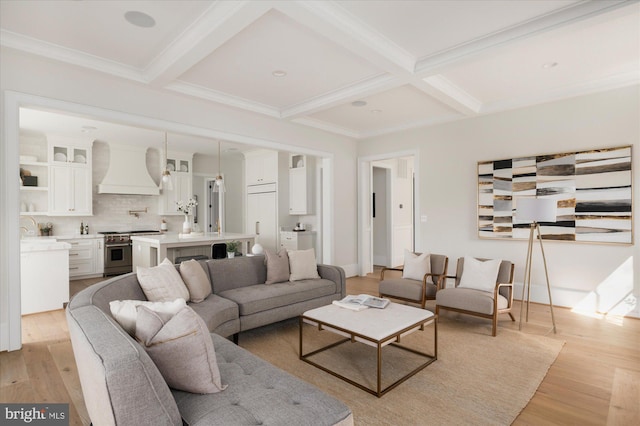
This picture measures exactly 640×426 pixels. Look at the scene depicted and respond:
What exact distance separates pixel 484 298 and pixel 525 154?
2425mm

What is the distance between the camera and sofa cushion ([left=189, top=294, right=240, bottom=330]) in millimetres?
2918

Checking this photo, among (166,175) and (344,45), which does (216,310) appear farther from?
(166,175)

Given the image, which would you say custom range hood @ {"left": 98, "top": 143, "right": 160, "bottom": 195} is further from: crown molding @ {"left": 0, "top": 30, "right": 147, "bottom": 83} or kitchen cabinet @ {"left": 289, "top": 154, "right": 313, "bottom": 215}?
crown molding @ {"left": 0, "top": 30, "right": 147, "bottom": 83}

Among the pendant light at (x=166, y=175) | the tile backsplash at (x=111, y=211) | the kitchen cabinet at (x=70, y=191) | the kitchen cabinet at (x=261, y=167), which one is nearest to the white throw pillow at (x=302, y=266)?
the pendant light at (x=166, y=175)

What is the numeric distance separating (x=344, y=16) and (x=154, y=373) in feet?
8.99

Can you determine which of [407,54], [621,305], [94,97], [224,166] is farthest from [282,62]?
[224,166]

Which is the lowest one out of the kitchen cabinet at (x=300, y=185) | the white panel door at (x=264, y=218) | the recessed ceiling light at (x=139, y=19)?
the white panel door at (x=264, y=218)

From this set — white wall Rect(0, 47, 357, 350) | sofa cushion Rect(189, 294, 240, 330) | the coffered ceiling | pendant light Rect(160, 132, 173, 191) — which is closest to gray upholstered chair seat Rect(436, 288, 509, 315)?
sofa cushion Rect(189, 294, 240, 330)

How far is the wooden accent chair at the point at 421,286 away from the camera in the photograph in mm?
4223

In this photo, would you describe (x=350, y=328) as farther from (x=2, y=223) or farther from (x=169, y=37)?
(x=2, y=223)

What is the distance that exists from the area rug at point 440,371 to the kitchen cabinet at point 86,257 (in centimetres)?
462

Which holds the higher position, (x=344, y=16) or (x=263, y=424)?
(x=344, y=16)

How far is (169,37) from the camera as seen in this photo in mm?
3074

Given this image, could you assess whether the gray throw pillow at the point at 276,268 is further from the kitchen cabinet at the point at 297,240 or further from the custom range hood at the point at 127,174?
the custom range hood at the point at 127,174
